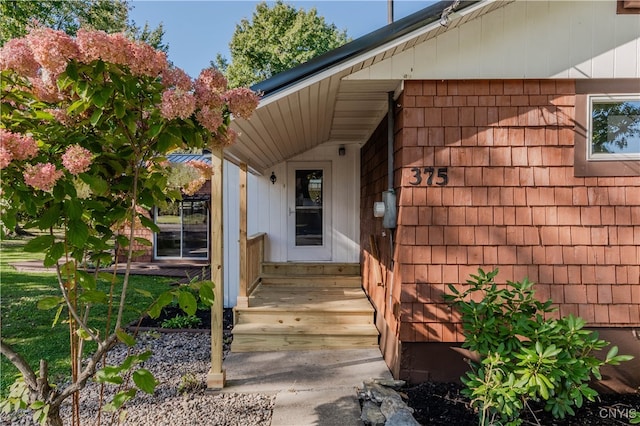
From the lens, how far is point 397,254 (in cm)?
346

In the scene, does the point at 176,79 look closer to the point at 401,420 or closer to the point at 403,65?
the point at 403,65

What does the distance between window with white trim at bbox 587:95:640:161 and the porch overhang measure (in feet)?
4.35

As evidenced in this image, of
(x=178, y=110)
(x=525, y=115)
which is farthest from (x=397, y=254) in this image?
(x=178, y=110)

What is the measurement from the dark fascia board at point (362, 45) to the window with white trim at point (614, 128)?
1550mm

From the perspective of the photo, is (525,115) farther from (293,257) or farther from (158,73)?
(293,257)

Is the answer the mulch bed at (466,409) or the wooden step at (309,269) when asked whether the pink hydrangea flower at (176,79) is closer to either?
the mulch bed at (466,409)

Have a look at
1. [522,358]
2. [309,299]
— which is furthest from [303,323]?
[522,358]

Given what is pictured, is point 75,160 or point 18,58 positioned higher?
point 18,58

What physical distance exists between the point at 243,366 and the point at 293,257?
298 centimetres

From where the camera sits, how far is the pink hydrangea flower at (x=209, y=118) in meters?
1.66

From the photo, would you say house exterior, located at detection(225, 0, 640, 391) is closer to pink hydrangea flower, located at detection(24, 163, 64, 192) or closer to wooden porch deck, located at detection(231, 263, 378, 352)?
wooden porch deck, located at detection(231, 263, 378, 352)

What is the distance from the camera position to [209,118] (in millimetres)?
1657

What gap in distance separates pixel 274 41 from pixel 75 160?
22132 millimetres

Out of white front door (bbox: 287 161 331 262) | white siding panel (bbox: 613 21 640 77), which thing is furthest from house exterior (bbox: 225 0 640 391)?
white front door (bbox: 287 161 331 262)
